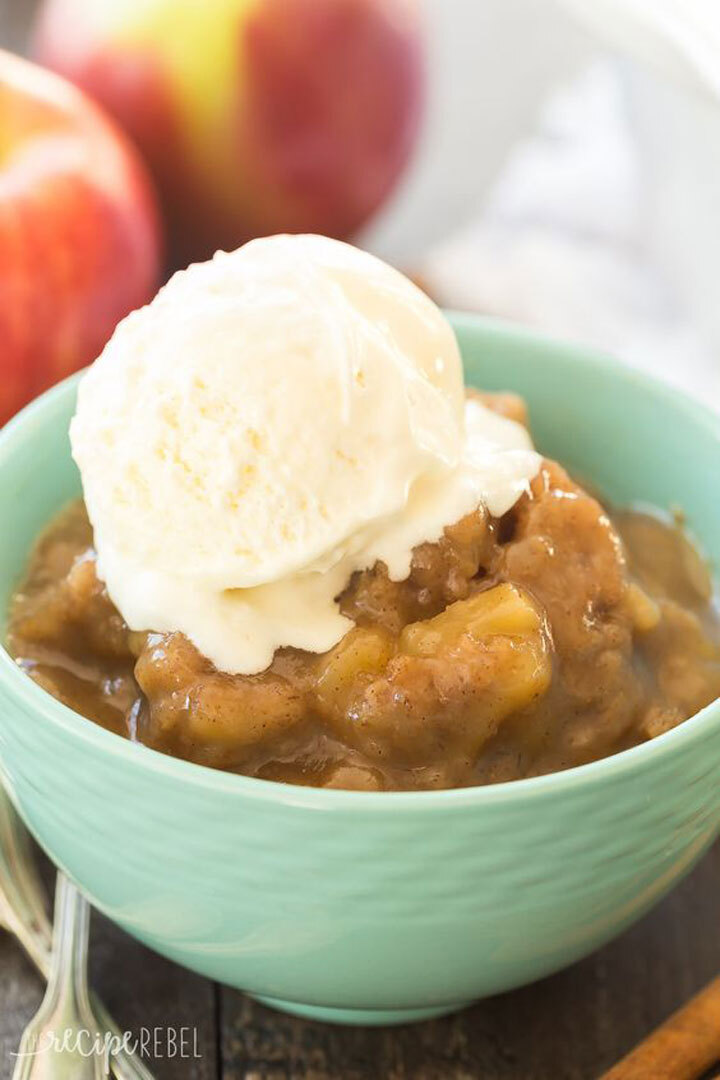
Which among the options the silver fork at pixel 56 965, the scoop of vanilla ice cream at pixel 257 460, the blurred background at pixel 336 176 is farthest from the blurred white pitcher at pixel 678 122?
the silver fork at pixel 56 965

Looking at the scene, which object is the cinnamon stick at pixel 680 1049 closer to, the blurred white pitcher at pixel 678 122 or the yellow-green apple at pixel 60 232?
the yellow-green apple at pixel 60 232

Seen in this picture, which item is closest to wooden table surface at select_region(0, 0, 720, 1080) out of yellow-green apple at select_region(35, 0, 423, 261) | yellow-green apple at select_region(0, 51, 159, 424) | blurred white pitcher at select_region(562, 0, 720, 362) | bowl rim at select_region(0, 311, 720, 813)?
bowl rim at select_region(0, 311, 720, 813)

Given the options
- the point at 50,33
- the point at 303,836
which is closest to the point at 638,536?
the point at 303,836

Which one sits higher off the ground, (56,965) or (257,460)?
(257,460)

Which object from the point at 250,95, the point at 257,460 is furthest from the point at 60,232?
the point at 257,460

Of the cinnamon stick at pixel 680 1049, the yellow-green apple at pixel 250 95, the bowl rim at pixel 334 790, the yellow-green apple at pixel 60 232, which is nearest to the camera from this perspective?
the bowl rim at pixel 334 790

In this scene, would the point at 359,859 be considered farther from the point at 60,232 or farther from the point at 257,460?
the point at 60,232

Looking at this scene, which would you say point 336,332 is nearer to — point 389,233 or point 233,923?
point 233,923
